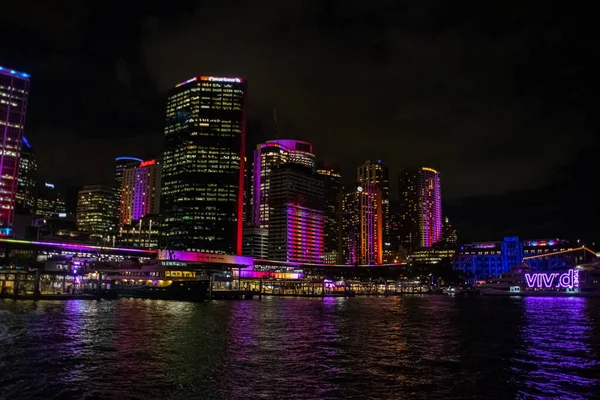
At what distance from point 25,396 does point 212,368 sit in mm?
11056

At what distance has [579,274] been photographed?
185 metres

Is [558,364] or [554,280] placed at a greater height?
[554,280]

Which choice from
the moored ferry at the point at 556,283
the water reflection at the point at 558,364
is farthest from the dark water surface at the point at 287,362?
the moored ferry at the point at 556,283

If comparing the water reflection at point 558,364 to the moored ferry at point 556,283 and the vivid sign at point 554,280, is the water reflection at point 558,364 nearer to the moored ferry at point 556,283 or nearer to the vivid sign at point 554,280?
the vivid sign at point 554,280


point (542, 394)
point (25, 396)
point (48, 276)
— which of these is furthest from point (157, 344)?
point (48, 276)

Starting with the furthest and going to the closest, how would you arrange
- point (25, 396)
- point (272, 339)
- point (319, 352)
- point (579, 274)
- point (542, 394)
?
point (579, 274), point (272, 339), point (319, 352), point (542, 394), point (25, 396)

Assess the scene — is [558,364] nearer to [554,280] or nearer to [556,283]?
[554,280]

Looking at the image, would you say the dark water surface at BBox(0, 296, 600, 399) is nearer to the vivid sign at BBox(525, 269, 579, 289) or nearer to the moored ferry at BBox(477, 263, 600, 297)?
the vivid sign at BBox(525, 269, 579, 289)

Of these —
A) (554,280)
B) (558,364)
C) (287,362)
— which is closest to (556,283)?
(554,280)

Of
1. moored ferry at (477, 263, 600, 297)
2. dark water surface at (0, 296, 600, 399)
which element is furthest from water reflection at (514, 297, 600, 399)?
moored ferry at (477, 263, 600, 297)

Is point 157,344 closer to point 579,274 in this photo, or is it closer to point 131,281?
point 131,281

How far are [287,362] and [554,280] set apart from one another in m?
184

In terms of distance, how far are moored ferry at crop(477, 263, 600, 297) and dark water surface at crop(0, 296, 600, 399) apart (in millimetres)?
142252

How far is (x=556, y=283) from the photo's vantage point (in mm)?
190750
